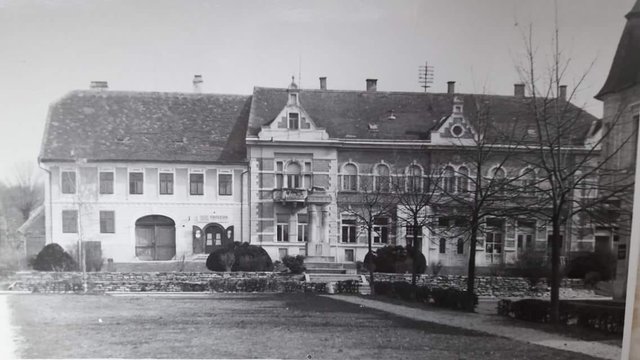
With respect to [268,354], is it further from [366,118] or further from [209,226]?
[366,118]

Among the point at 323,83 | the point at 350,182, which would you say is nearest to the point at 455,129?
the point at 350,182

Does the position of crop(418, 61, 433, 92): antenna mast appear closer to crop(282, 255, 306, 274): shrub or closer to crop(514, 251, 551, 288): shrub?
crop(514, 251, 551, 288): shrub

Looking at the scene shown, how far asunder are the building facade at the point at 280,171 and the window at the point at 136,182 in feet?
0.04

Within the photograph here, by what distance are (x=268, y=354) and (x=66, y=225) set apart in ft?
5.43

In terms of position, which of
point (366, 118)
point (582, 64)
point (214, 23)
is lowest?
point (366, 118)

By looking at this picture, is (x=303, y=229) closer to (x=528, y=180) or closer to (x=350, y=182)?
(x=350, y=182)

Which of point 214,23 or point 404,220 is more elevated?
point 214,23

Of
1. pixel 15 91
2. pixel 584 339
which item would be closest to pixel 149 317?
pixel 15 91

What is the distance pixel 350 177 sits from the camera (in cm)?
319

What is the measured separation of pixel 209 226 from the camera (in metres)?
3.21

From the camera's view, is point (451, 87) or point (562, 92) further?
point (451, 87)

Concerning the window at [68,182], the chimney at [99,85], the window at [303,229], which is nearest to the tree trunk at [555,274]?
the window at [303,229]

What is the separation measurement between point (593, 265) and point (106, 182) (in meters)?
3.39

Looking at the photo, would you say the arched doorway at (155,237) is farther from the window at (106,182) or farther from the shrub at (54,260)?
the shrub at (54,260)
